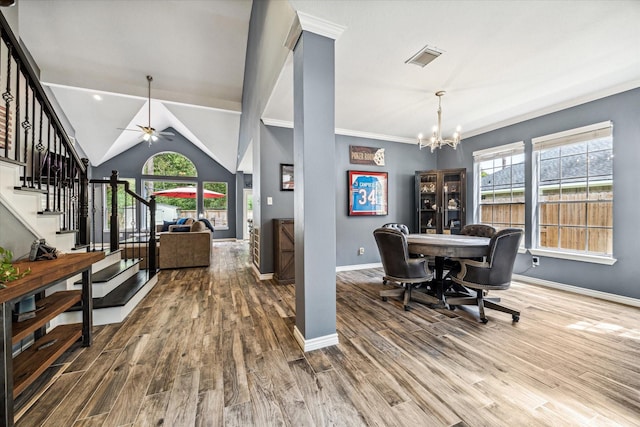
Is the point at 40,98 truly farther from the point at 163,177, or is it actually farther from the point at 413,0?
the point at 163,177

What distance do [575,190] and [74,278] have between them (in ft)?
20.5

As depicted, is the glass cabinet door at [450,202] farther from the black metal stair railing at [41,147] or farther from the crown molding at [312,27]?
the black metal stair railing at [41,147]

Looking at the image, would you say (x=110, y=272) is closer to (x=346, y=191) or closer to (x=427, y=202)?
(x=346, y=191)

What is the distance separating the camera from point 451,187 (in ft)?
14.9

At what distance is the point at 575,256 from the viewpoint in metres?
3.26

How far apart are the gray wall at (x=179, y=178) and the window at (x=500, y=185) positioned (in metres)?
7.83

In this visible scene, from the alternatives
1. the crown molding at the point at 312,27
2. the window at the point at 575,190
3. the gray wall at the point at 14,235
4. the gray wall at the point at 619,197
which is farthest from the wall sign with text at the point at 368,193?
the gray wall at the point at 14,235

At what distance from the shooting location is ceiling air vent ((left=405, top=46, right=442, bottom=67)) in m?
2.30

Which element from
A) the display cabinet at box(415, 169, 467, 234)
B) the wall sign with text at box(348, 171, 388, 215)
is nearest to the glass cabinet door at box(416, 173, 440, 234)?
the display cabinet at box(415, 169, 467, 234)

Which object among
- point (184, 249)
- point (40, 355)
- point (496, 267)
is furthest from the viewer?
point (184, 249)

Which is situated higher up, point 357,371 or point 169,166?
point 169,166

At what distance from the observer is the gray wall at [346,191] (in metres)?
3.93

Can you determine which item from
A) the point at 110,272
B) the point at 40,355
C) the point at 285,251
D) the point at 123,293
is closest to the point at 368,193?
the point at 285,251

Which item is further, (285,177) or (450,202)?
(450,202)
